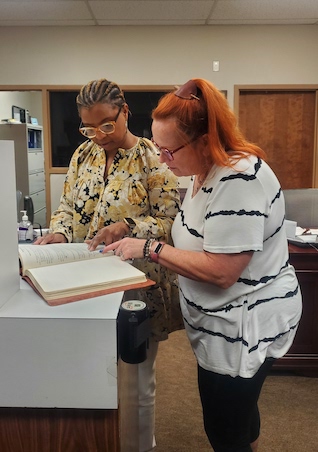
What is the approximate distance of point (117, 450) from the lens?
2.64 feet

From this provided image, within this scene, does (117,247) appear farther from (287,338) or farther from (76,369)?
(287,338)

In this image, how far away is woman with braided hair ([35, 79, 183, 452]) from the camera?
1254 mm

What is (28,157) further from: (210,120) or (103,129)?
(210,120)

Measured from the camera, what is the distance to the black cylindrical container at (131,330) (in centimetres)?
81

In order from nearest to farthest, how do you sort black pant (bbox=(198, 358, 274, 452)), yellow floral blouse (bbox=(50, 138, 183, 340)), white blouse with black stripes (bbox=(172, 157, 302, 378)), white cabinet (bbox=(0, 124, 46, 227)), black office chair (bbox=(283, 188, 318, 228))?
white blouse with black stripes (bbox=(172, 157, 302, 378))
black pant (bbox=(198, 358, 274, 452))
yellow floral blouse (bbox=(50, 138, 183, 340))
black office chair (bbox=(283, 188, 318, 228))
white cabinet (bbox=(0, 124, 46, 227))

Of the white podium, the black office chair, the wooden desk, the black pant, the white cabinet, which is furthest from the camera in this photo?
the white cabinet

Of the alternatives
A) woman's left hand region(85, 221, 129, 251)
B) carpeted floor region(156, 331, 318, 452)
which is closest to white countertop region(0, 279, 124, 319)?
woman's left hand region(85, 221, 129, 251)

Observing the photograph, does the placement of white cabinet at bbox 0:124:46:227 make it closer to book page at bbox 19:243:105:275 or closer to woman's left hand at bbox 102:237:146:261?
book page at bbox 19:243:105:275

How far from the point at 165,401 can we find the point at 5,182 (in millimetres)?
1668

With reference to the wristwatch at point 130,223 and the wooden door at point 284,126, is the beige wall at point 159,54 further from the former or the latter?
the wristwatch at point 130,223

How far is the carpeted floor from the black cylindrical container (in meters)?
1.16

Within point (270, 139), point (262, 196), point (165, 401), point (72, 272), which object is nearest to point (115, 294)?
point (72, 272)

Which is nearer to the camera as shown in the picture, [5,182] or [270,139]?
[5,182]

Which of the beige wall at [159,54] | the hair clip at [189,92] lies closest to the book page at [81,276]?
the hair clip at [189,92]
